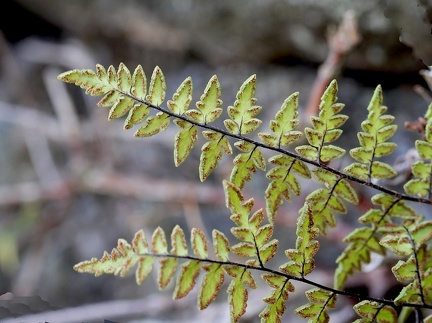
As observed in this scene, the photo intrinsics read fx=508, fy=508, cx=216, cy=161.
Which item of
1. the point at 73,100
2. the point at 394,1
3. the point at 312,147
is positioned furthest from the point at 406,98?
the point at 73,100

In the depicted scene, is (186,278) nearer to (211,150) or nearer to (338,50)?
(211,150)

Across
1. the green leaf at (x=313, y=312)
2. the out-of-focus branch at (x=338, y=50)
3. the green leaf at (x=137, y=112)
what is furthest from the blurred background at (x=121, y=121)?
the green leaf at (x=137, y=112)

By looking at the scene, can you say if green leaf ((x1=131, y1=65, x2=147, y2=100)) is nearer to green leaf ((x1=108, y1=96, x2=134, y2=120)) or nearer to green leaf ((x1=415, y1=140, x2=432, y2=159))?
green leaf ((x1=108, y1=96, x2=134, y2=120))

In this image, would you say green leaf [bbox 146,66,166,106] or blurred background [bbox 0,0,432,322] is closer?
green leaf [bbox 146,66,166,106]

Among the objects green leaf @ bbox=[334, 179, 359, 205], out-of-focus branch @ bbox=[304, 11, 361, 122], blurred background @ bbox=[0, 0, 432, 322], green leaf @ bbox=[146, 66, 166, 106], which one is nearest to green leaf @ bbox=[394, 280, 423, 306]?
green leaf @ bbox=[334, 179, 359, 205]

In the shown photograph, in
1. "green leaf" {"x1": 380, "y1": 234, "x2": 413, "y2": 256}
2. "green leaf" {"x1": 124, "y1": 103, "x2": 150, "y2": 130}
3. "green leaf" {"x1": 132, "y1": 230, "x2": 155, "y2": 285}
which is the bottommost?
"green leaf" {"x1": 132, "y1": 230, "x2": 155, "y2": 285}

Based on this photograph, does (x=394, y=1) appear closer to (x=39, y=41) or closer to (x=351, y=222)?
(x=351, y=222)

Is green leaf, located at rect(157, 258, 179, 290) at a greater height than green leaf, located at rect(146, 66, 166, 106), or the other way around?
green leaf, located at rect(146, 66, 166, 106)

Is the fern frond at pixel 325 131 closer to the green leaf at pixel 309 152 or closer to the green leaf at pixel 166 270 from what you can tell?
the green leaf at pixel 309 152

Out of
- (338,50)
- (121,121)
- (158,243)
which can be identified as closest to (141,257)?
(158,243)

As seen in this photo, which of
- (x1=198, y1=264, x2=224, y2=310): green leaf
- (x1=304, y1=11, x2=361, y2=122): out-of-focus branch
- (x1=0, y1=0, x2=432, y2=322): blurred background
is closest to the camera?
(x1=198, y1=264, x2=224, y2=310): green leaf
